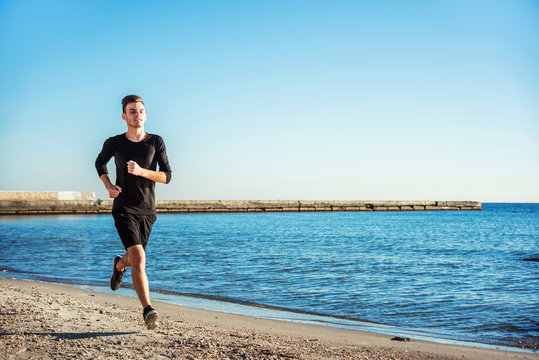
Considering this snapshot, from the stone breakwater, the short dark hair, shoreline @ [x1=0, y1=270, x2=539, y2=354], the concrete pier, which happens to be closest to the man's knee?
the short dark hair

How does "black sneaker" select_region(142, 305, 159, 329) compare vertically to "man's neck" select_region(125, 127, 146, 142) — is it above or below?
below

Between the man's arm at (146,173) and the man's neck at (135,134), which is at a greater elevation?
the man's neck at (135,134)

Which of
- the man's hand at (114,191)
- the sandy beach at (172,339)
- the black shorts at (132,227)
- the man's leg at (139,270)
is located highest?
the man's hand at (114,191)

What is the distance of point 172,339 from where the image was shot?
4453 mm

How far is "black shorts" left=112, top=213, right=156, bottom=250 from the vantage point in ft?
13.9

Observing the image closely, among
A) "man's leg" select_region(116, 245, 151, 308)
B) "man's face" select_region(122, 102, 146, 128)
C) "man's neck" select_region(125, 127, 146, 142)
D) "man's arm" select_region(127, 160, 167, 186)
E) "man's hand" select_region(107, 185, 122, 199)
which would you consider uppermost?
"man's face" select_region(122, 102, 146, 128)

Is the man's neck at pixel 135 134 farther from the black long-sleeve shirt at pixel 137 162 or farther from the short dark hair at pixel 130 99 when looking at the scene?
the short dark hair at pixel 130 99

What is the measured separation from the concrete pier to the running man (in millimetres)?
58012

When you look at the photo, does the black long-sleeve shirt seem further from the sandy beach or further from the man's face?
the sandy beach

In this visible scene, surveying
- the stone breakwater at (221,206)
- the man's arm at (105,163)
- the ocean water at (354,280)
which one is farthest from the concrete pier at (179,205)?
the man's arm at (105,163)

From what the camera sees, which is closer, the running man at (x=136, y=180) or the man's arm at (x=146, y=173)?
the man's arm at (x=146, y=173)

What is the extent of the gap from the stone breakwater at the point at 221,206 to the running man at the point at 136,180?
58135mm

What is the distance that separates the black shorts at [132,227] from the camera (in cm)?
423

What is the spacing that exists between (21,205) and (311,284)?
55.9 metres
